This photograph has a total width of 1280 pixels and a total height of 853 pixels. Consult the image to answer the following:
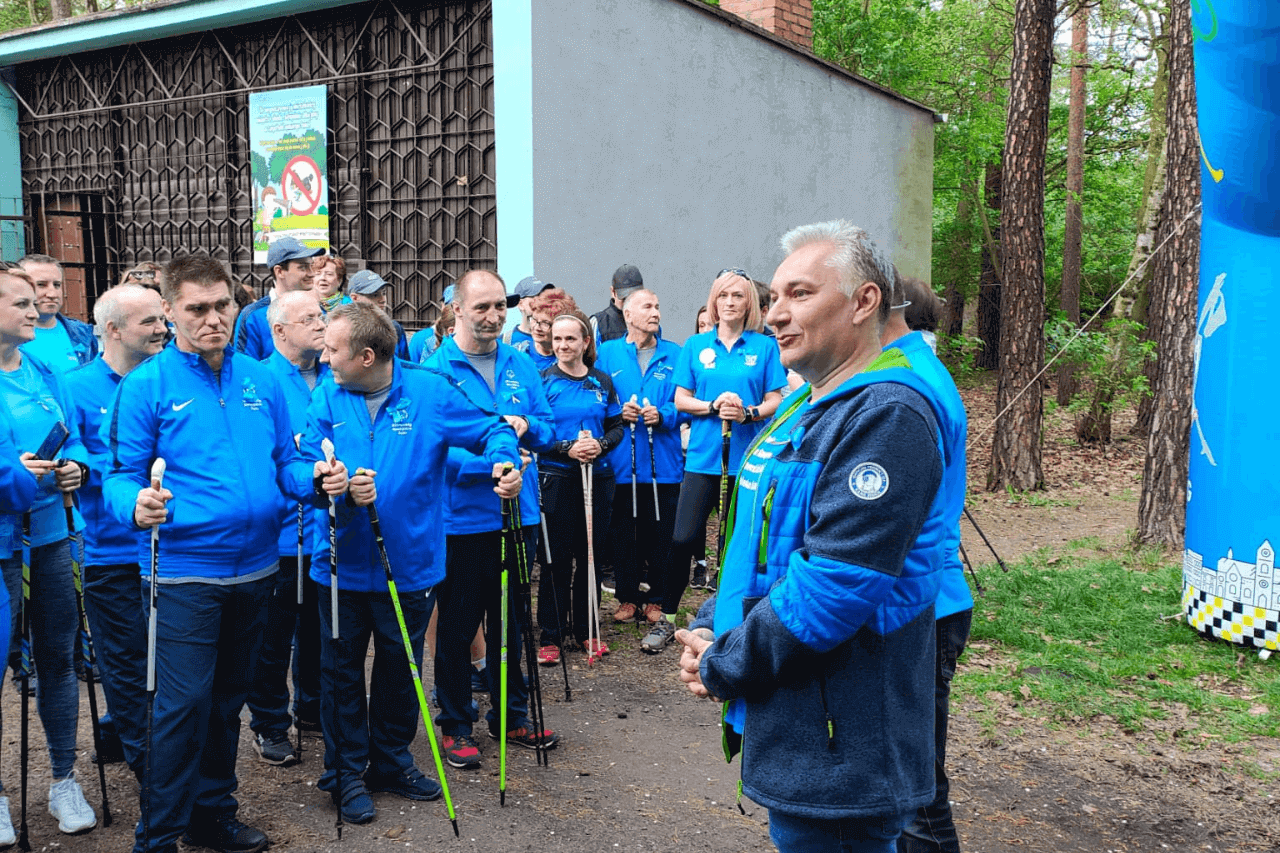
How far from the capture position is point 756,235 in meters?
12.2

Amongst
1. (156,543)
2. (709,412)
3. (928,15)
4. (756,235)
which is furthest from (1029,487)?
(928,15)

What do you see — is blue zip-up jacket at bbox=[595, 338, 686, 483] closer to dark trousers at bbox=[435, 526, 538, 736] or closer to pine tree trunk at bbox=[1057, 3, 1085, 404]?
dark trousers at bbox=[435, 526, 538, 736]

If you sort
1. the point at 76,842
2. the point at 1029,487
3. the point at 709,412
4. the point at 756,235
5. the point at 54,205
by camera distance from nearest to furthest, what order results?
the point at 76,842 < the point at 709,412 < the point at 1029,487 < the point at 756,235 < the point at 54,205

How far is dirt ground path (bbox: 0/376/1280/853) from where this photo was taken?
409 cm

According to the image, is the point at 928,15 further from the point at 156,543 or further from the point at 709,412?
the point at 156,543

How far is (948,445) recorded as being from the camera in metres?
2.53

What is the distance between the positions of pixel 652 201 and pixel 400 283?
104 inches

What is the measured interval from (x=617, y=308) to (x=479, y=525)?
13.3 ft

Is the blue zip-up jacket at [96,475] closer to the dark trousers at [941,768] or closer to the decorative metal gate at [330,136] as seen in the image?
the dark trousers at [941,768]

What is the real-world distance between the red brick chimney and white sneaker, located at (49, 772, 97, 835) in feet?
37.2

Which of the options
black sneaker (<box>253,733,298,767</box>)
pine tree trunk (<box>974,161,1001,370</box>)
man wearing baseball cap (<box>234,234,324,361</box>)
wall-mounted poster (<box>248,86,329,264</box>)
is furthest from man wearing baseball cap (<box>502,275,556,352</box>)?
pine tree trunk (<box>974,161,1001,370</box>)

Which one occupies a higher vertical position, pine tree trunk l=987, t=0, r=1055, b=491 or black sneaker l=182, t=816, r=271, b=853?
pine tree trunk l=987, t=0, r=1055, b=491

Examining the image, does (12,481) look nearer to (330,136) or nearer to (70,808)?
(70,808)

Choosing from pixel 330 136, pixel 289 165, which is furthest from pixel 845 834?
pixel 289 165
